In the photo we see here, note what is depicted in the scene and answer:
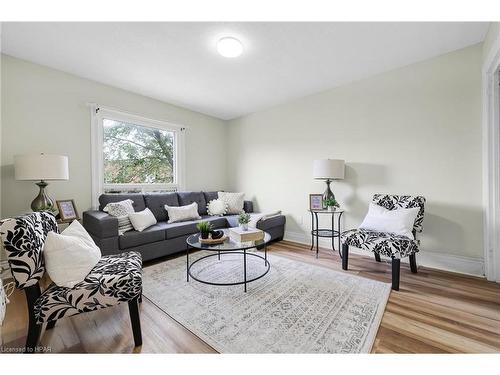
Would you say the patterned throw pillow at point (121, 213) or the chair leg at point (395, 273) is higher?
the patterned throw pillow at point (121, 213)

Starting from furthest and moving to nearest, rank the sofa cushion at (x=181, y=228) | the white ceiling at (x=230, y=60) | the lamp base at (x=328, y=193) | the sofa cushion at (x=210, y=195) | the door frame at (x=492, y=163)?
the sofa cushion at (x=210, y=195)
the lamp base at (x=328, y=193)
the sofa cushion at (x=181, y=228)
the door frame at (x=492, y=163)
the white ceiling at (x=230, y=60)

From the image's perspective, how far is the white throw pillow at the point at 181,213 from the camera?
10.7 ft

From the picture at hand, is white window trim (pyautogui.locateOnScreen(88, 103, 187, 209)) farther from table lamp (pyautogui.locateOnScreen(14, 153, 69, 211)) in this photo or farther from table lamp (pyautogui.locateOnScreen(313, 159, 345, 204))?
table lamp (pyautogui.locateOnScreen(313, 159, 345, 204))

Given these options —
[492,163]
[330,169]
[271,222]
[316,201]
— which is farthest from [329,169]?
[492,163]

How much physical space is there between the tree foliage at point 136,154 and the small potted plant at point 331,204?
2730 mm

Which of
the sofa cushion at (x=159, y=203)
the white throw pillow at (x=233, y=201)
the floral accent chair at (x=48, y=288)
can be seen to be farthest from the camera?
the white throw pillow at (x=233, y=201)

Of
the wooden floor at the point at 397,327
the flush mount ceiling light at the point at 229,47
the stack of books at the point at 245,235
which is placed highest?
the flush mount ceiling light at the point at 229,47

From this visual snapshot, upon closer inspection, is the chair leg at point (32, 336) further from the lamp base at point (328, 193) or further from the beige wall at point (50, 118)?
the lamp base at point (328, 193)

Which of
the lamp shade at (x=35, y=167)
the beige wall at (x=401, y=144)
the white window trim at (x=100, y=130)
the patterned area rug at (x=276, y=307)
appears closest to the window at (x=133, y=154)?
the white window trim at (x=100, y=130)

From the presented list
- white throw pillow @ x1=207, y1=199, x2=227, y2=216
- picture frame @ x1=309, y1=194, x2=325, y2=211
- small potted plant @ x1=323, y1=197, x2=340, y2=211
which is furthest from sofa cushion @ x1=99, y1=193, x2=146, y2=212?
small potted plant @ x1=323, y1=197, x2=340, y2=211

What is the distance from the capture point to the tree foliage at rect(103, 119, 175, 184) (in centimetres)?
332

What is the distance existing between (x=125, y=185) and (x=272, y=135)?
262cm
